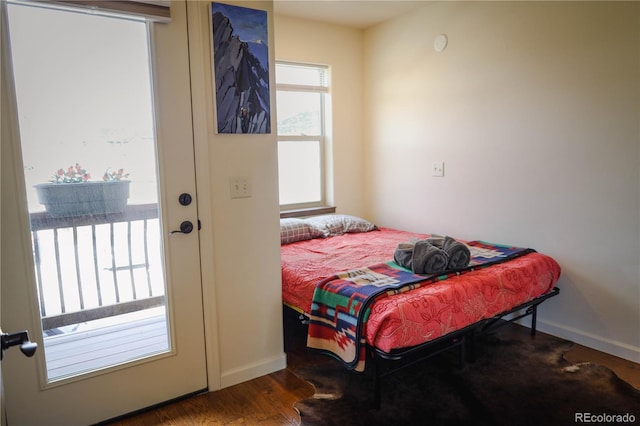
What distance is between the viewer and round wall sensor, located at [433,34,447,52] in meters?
3.53

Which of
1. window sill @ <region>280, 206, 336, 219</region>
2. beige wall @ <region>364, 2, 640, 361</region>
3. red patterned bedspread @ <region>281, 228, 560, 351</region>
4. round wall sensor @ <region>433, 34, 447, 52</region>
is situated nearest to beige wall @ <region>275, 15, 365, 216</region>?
window sill @ <region>280, 206, 336, 219</region>

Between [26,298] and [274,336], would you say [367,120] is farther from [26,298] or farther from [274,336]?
[26,298]

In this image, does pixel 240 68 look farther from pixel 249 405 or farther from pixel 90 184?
pixel 249 405

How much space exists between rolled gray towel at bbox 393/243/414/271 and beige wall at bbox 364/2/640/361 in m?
1.01

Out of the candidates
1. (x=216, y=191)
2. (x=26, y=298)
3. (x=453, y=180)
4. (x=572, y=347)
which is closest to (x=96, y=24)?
(x=216, y=191)

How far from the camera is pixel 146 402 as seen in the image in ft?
7.09

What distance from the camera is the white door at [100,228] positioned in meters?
1.81

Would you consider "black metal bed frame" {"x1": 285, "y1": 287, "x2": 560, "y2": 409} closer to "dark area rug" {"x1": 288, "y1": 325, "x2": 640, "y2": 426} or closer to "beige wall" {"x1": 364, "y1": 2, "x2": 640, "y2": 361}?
"dark area rug" {"x1": 288, "y1": 325, "x2": 640, "y2": 426}

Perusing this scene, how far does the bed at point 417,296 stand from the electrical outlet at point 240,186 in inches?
25.0

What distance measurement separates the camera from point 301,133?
4.16 m

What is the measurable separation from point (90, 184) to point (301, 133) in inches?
96.1

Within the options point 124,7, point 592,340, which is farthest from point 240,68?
point 592,340

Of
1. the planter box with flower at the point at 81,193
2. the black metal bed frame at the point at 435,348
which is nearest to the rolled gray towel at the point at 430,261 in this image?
the black metal bed frame at the point at 435,348

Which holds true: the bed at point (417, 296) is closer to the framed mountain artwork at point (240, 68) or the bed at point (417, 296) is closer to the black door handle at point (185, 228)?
the black door handle at point (185, 228)
